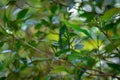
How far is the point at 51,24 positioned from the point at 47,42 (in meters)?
0.10

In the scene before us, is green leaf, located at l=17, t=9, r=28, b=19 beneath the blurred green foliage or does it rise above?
above

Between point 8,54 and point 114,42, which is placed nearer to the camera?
point 114,42

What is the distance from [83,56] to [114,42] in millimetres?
91

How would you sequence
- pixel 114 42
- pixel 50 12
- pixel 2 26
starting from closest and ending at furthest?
pixel 114 42 → pixel 2 26 → pixel 50 12

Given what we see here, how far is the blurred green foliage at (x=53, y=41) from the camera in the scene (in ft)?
2.69

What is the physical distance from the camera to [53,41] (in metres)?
0.88

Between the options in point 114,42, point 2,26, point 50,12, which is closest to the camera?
point 114,42

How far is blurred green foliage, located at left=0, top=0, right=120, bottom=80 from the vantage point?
821mm

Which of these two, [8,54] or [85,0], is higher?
[85,0]

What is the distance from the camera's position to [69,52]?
2.70ft

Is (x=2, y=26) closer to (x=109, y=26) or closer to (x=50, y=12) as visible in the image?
(x=50, y=12)

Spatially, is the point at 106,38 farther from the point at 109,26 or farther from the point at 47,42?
the point at 47,42

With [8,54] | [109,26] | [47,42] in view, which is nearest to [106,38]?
[109,26]

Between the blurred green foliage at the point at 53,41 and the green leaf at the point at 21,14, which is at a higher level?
the green leaf at the point at 21,14
